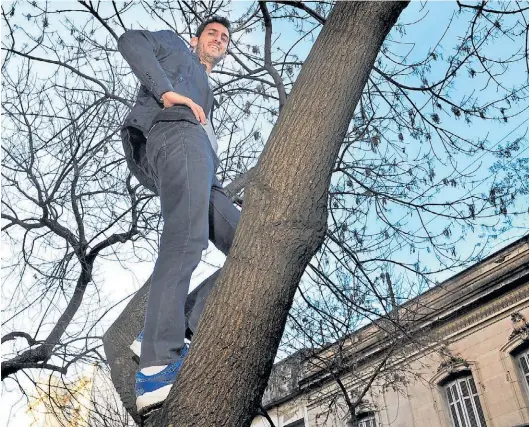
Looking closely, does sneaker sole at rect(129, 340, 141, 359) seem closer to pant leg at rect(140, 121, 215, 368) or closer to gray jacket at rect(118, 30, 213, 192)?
pant leg at rect(140, 121, 215, 368)

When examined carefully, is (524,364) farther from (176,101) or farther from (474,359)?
(176,101)

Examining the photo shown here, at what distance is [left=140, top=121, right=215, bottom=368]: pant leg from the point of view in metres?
1.84

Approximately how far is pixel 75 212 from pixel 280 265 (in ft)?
17.7

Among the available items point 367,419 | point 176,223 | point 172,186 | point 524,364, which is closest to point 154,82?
point 172,186

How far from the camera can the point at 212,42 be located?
276cm

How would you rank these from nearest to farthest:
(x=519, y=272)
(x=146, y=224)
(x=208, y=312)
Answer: (x=208, y=312)
(x=146, y=224)
(x=519, y=272)

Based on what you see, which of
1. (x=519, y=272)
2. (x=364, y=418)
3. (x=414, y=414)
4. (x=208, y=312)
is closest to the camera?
(x=208, y=312)

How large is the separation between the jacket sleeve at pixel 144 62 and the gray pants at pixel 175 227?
144 millimetres

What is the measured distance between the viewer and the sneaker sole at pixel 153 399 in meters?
1.67

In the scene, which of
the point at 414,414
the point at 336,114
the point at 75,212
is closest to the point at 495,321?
the point at 414,414

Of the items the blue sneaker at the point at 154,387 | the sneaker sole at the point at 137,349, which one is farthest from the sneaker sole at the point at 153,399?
the sneaker sole at the point at 137,349

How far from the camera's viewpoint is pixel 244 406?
1.40 metres

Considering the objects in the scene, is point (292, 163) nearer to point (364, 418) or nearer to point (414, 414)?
point (414, 414)

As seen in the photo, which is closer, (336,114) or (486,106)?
(336,114)
